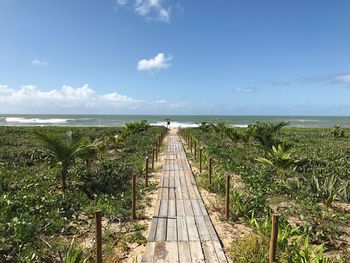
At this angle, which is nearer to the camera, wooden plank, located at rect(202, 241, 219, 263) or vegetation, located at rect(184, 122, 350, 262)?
wooden plank, located at rect(202, 241, 219, 263)

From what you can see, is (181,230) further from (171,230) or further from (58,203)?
(58,203)

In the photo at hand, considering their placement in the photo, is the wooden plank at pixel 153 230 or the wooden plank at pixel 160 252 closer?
the wooden plank at pixel 160 252

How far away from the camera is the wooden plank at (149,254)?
15.0ft

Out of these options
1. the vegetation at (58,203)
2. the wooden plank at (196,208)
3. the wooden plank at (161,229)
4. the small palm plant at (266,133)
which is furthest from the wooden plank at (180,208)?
the small palm plant at (266,133)

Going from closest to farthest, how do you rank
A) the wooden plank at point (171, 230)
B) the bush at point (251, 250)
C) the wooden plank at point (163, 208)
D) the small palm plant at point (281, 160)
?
the bush at point (251, 250) → the wooden plank at point (171, 230) → the wooden plank at point (163, 208) → the small palm plant at point (281, 160)

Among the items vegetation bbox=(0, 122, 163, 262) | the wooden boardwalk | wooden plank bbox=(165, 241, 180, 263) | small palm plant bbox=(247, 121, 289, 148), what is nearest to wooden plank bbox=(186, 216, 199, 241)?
the wooden boardwalk

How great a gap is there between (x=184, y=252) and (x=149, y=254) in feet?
1.76

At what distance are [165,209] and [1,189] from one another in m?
4.15

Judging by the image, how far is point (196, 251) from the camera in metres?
4.87

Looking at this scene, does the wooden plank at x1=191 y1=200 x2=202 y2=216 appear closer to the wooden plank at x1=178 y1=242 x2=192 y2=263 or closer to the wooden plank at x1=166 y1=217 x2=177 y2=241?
the wooden plank at x1=166 y1=217 x2=177 y2=241

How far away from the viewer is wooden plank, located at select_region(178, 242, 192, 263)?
4.56 m

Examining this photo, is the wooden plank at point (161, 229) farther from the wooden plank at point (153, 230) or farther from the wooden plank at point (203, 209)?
the wooden plank at point (203, 209)

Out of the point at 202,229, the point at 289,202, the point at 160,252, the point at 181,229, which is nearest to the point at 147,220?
the point at 181,229

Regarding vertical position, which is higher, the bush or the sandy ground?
the bush
